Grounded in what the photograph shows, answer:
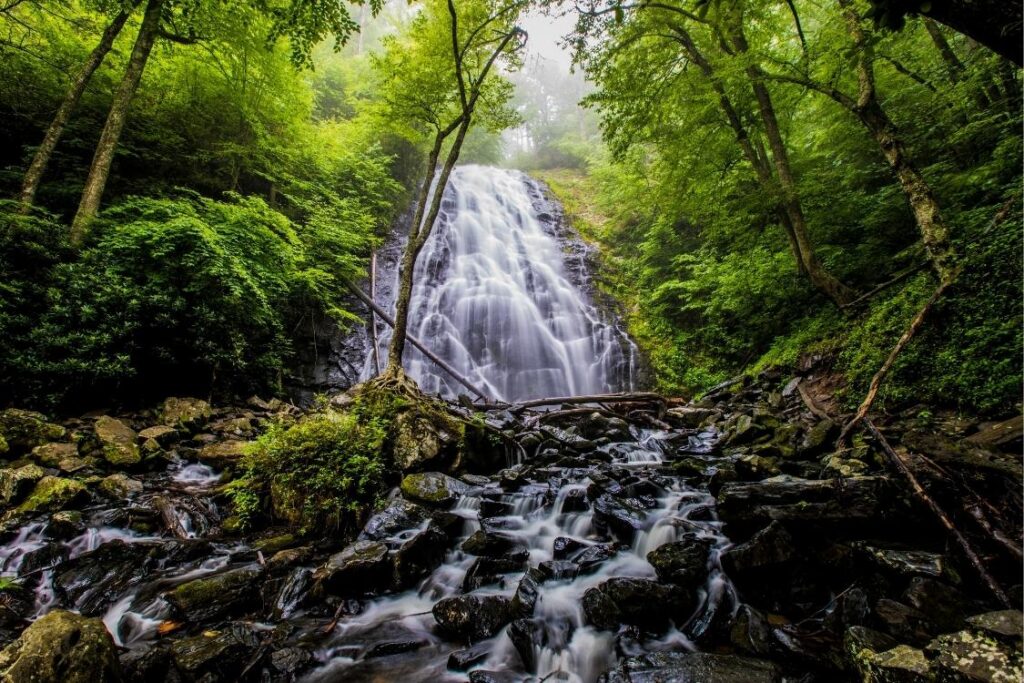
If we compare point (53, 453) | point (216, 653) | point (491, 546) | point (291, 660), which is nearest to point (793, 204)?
point (491, 546)

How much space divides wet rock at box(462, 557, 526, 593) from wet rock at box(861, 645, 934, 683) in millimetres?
2645

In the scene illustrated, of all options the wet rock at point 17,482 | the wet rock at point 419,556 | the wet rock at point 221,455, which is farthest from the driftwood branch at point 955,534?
the wet rock at point 17,482

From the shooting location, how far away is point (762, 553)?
10.7ft

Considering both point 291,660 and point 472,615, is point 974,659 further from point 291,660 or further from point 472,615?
point 291,660

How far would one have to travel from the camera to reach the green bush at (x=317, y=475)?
4.51 meters

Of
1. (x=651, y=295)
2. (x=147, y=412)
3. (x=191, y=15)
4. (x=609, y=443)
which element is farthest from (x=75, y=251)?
(x=651, y=295)

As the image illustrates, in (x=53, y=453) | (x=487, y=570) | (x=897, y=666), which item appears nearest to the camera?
(x=897, y=666)

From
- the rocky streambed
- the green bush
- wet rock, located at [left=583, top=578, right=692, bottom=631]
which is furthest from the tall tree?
wet rock, located at [left=583, top=578, right=692, bottom=631]

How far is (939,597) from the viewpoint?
2.49 meters

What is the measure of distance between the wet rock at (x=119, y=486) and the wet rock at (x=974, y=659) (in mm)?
7421

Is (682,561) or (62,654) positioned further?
(682,561)

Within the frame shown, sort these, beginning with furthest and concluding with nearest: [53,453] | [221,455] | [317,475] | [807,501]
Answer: [221,455] < [53,453] < [317,475] < [807,501]

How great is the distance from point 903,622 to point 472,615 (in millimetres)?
2882

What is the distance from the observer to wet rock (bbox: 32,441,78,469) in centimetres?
496
